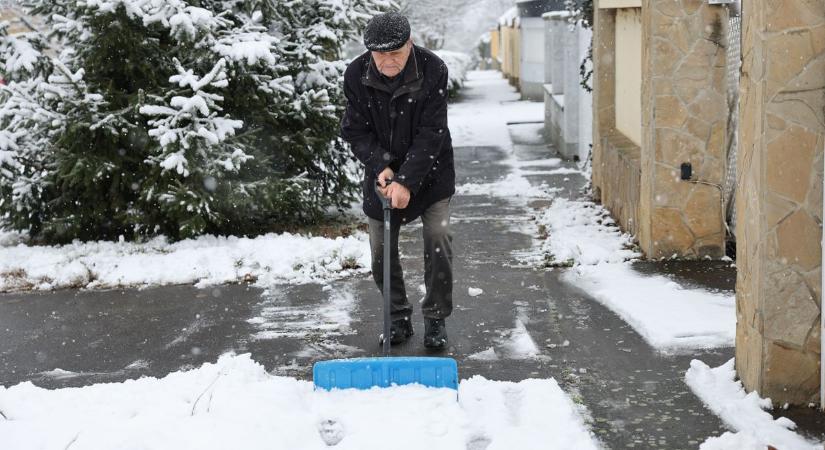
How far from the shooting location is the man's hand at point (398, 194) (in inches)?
203

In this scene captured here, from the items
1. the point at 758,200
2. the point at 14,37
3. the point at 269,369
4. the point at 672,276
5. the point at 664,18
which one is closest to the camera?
the point at 758,200

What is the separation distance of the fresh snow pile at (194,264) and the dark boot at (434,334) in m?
2.02

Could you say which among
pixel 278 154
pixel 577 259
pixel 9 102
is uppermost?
pixel 9 102

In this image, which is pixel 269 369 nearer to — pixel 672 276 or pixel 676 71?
pixel 672 276

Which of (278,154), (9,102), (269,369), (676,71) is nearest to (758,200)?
(269,369)

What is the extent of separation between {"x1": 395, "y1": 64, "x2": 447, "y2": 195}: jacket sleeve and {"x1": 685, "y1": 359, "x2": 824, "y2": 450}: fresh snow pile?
1684mm

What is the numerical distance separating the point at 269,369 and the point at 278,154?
4.42 meters

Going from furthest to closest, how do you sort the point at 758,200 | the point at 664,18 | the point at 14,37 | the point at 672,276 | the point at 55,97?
1. the point at 14,37
2. the point at 55,97
3. the point at 664,18
4. the point at 672,276
5. the point at 758,200

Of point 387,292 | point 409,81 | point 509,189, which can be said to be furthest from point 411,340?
point 509,189

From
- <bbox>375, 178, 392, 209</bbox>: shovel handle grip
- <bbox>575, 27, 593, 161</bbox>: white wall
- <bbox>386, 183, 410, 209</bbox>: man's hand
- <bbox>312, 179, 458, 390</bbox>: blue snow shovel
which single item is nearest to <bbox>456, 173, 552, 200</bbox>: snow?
<bbox>575, 27, 593, 161</bbox>: white wall

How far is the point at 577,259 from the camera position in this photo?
769 centimetres

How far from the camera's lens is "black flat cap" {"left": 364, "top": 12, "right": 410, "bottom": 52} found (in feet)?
16.5

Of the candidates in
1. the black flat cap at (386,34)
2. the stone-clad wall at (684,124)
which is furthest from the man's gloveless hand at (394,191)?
the stone-clad wall at (684,124)

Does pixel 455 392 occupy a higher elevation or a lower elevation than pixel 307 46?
lower
